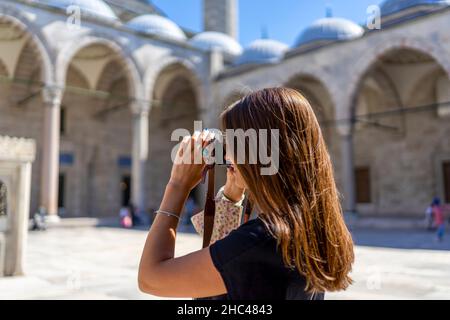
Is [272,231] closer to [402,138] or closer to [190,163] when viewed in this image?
[190,163]

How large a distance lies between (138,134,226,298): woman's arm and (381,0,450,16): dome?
57.6 ft

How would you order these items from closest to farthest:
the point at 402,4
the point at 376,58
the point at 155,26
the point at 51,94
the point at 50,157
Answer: the point at 376,58
the point at 50,157
the point at 51,94
the point at 402,4
the point at 155,26

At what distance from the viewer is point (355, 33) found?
20.0 metres

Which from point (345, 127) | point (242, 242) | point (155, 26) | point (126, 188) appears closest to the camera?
point (242, 242)

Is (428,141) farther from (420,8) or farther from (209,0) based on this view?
(209,0)

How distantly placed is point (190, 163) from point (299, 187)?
260 mm

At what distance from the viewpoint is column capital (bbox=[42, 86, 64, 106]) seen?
14453mm

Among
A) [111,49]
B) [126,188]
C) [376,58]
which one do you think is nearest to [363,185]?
[376,58]

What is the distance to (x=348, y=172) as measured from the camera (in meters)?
15.0

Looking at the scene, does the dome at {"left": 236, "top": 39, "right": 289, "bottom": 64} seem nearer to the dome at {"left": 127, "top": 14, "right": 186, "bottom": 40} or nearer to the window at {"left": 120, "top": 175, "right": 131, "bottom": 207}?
the dome at {"left": 127, "top": 14, "right": 186, "bottom": 40}

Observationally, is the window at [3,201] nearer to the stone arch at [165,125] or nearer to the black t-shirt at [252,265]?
Result: the black t-shirt at [252,265]

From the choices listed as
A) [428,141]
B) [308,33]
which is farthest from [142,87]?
[428,141]

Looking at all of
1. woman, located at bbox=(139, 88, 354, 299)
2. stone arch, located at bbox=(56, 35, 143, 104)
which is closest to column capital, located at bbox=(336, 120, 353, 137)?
stone arch, located at bbox=(56, 35, 143, 104)

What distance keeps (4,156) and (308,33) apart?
17145 millimetres
